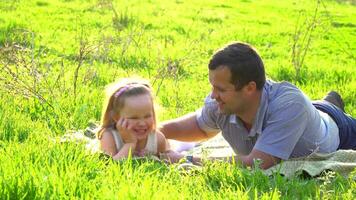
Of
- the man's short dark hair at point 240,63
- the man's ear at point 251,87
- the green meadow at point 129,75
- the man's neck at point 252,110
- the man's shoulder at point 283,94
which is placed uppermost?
the man's short dark hair at point 240,63

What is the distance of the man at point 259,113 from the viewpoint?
541cm

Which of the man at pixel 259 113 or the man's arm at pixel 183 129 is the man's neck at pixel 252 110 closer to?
the man at pixel 259 113

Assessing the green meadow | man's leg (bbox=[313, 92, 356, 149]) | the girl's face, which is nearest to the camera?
the green meadow

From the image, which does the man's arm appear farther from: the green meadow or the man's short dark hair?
the man's short dark hair

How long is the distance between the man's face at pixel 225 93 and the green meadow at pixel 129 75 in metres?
0.66

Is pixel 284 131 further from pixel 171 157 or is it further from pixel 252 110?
pixel 171 157

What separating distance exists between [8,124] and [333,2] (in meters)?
18.6

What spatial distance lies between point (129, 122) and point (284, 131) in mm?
1136

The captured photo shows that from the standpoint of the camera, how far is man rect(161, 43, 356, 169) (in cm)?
541

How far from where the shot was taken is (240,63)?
17.8 feet

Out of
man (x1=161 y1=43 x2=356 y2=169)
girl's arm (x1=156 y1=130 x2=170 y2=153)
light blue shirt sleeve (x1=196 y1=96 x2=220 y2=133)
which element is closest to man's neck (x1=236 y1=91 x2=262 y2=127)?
man (x1=161 y1=43 x2=356 y2=169)

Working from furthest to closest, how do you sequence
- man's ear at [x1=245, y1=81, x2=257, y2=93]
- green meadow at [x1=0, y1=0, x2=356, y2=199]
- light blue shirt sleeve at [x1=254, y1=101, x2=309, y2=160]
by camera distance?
1. man's ear at [x1=245, y1=81, x2=257, y2=93]
2. light blue shirt sleeve at [x1=254, y1=101, x2=309, y2=160]
3. green meadow at [x1=0, y1=0, x2=356, y2=199]

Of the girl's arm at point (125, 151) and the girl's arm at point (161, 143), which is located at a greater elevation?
the girl's arm at point (125, 151)

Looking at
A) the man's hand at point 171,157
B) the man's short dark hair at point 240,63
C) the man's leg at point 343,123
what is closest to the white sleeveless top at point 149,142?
the man's hand at point 171,157
